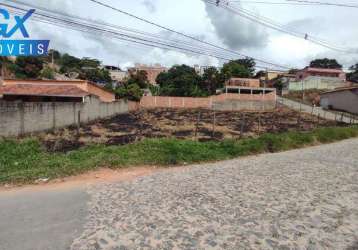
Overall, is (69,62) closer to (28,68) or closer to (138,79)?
(28,68)

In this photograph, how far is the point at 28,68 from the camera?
2131 inches

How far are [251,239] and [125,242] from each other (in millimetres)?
1807

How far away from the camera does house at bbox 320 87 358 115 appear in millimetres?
39700

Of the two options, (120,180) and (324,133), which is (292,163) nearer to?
(120,180)

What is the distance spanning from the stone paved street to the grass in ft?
5.69

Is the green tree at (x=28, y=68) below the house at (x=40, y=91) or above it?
above

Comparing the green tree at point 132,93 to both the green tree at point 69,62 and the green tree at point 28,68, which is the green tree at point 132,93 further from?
the green tree at point 69,62

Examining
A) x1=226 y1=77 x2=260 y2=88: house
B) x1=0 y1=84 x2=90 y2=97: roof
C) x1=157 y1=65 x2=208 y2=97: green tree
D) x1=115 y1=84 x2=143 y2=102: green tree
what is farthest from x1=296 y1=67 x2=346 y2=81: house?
x1=0 y1=84 x2=90 y2=97: roof

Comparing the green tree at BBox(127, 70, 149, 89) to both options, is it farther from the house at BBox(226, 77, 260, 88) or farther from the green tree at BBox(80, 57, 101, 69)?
the green tree at BBox(80, 57, 101, 69)

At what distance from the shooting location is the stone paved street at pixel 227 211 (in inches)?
172

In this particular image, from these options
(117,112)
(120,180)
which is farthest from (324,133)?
(117,112)

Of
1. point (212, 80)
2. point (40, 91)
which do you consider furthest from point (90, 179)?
point (212, 80)

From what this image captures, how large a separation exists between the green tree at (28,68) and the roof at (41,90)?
25880 mm

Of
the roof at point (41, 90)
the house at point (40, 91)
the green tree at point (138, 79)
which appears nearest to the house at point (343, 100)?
the green tree at point (138, 79)
